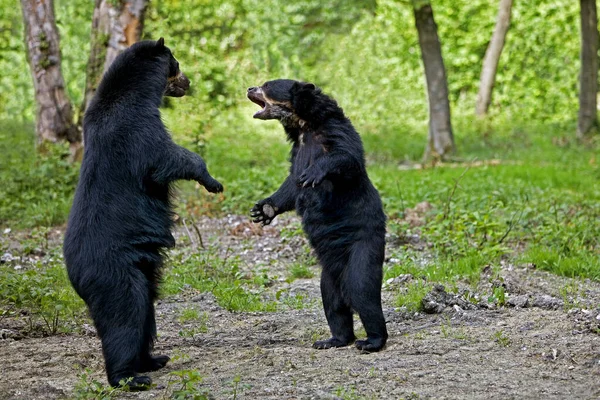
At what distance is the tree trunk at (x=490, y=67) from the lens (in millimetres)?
22203

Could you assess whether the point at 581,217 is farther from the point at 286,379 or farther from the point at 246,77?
the point at 246,77

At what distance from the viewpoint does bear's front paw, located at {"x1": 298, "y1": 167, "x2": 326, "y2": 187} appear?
5715 mm

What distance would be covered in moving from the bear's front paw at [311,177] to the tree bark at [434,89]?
10.3 m

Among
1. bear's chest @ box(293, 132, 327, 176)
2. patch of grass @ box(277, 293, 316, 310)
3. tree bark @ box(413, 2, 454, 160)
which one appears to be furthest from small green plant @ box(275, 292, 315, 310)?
tree bark @ box(413, 2, 454, 160)

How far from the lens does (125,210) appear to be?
523 centimetres

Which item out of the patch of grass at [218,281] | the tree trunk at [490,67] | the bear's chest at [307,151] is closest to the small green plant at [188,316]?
the patch of grass at [218,281]

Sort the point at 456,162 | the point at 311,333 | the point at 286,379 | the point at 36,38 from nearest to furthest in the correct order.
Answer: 1. the point at 286,379
2. the point at 311,333
3. the point at 36,38
4. the point at 456,162

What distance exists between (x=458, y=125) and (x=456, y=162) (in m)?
5.66

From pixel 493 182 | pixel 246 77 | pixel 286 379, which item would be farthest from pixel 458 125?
pixel 286 379

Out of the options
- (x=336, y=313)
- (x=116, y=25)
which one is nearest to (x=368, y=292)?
(x=336, y=313)

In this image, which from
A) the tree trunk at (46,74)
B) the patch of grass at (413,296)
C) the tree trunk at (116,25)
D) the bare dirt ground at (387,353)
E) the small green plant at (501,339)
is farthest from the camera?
the tree trunk at (46,74)

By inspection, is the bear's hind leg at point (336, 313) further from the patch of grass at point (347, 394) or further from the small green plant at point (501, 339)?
the patch of grass at point (347, 394)

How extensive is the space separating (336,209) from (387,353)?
3.50 ft

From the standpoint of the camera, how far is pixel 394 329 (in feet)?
20.7
